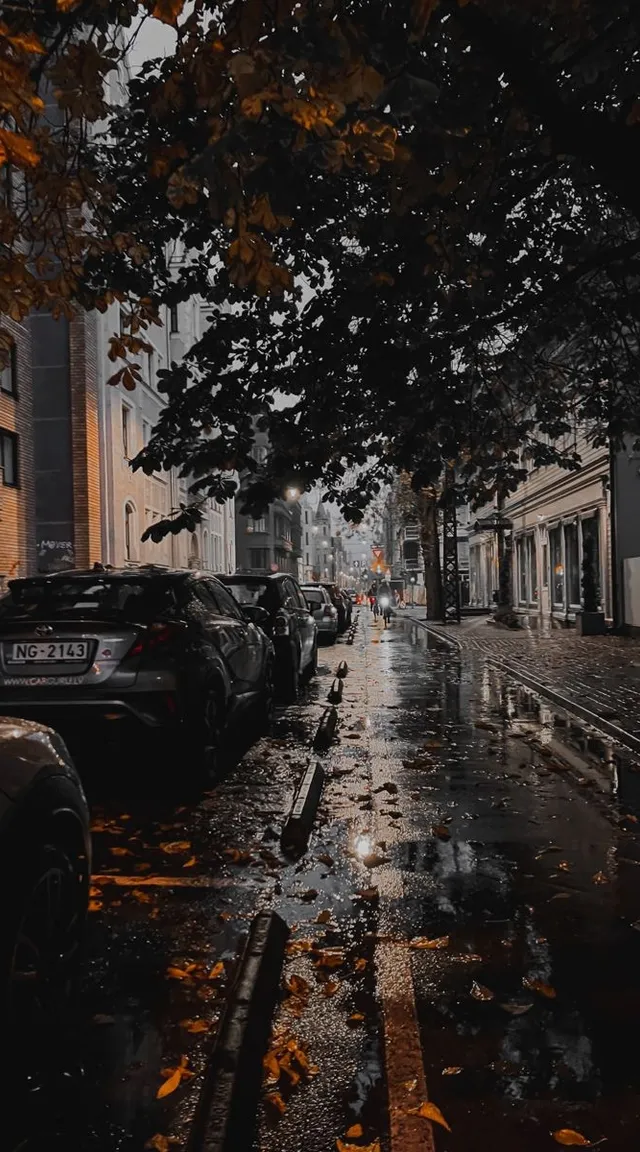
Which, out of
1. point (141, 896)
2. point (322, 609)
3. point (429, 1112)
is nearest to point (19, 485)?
point (322, 609)

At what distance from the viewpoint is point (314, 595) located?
23812 millimetres

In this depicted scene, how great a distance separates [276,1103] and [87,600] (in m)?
4.40

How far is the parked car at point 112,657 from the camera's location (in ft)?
20.0

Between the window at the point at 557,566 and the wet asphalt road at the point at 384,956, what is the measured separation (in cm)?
2685

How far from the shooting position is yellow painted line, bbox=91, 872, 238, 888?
488 centimetres

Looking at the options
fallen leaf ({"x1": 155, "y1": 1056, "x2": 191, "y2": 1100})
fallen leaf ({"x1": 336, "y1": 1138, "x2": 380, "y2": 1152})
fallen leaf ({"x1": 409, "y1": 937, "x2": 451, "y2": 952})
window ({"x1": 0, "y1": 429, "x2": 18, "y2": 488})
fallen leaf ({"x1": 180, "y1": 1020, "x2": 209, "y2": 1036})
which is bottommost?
fallen leaf ({"x1": 409, "y1": 937, "x2": 451, "y2": 952})

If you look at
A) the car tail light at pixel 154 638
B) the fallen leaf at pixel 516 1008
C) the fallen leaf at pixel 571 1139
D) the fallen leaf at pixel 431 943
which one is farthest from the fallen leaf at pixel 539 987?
the car tail light at pixel 154 638

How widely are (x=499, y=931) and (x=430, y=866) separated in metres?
1.03

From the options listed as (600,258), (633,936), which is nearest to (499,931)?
(633,936)

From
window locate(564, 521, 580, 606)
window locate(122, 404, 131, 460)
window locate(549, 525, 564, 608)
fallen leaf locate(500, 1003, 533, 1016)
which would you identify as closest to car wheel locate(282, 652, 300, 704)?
fallen leaf locate(500, 1003, 533, 1016)

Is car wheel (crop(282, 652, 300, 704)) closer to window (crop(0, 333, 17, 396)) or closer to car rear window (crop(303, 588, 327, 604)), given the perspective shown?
car rear window (crop(303, 588, 327, 604))

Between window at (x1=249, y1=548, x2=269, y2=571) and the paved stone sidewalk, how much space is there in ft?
156

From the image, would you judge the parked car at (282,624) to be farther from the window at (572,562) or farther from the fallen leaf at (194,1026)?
the window at (572,562)

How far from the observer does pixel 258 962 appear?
3539 mm
